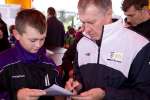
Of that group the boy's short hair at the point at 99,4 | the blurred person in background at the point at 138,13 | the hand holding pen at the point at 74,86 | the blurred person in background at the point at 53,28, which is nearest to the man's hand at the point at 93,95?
the hand holding pen at the point at 74,86

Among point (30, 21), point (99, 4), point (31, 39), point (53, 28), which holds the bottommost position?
point (53, 28)


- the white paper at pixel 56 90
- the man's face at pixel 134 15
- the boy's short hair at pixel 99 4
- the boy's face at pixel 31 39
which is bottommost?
the white paper at pixel 56 90

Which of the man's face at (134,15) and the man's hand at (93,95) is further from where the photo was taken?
the man's face at (134,15)

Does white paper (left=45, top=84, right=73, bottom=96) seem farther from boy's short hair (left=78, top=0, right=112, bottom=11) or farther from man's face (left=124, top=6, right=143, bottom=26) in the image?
man's face (left=124, top=6, right=143, bottom=26)

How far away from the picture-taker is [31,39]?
2000 millimetres

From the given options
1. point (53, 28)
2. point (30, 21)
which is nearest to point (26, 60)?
point (30, 21)

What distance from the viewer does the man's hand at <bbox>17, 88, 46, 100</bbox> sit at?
1.79 meters

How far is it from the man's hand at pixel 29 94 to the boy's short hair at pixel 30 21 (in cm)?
39

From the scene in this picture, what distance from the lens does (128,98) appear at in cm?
180

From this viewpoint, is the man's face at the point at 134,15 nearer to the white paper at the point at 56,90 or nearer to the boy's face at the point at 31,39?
the boy's face at the point at 31,39

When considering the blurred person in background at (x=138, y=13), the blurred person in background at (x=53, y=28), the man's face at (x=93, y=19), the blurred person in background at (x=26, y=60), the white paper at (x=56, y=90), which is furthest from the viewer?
the blurred person in background at (x=53, y=28)

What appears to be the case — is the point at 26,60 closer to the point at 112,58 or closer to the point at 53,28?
the point at 112,58

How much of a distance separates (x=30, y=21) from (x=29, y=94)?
0.49 metres

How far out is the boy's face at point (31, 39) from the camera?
6.54 ft
